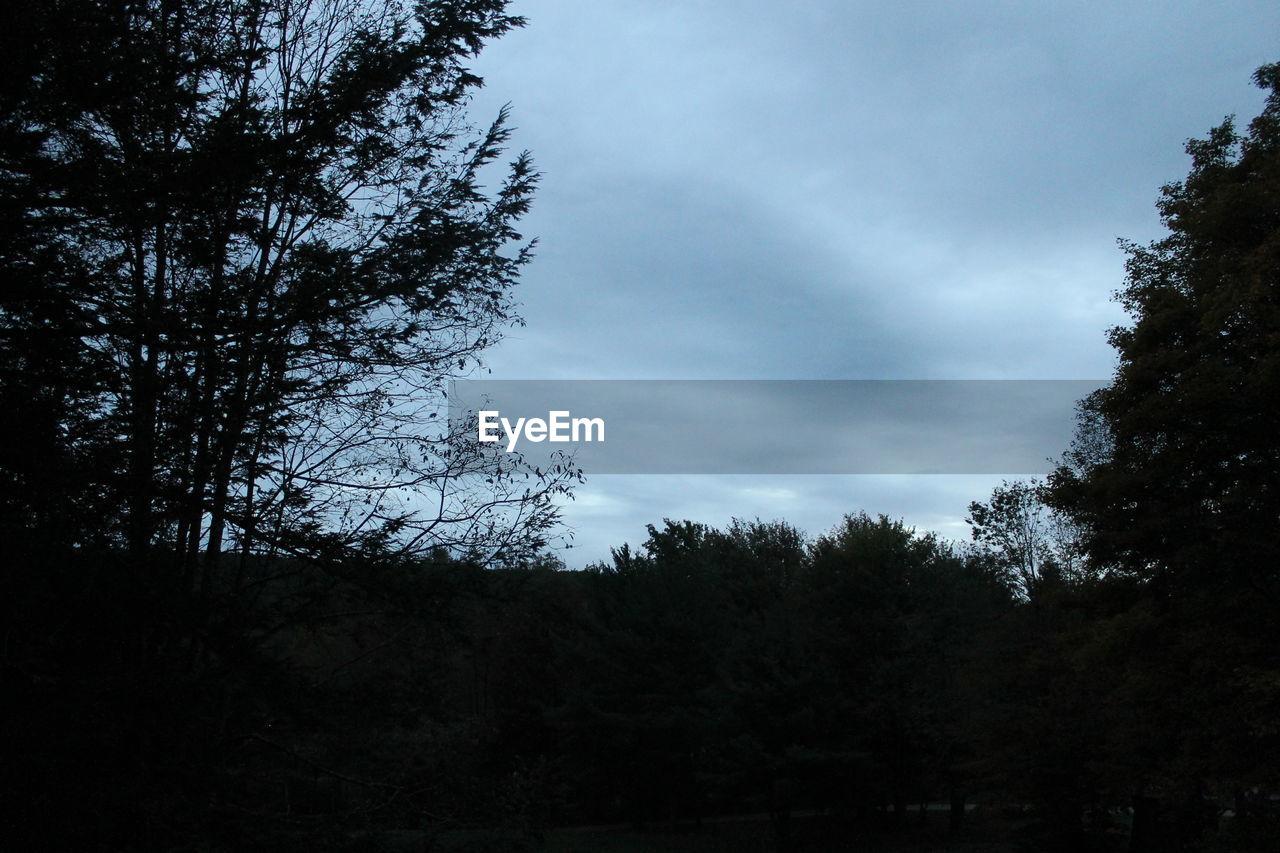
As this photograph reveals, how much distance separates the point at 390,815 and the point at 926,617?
79.0 ft

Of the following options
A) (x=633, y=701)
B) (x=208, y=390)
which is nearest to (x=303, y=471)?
(x=208, y=390)

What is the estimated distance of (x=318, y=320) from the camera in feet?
24.3

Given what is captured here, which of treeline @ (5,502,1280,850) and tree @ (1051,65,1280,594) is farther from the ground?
tree @ (1051,65,1280,594)

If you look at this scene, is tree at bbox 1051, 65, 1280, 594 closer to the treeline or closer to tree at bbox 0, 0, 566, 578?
the treeline

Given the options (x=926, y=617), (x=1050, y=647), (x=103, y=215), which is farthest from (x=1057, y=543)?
(x=103, y=215)

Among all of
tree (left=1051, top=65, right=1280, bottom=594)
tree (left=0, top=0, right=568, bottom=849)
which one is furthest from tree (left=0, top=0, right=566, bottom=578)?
tree (left=1051, top=65, right=1280, bottom=594)

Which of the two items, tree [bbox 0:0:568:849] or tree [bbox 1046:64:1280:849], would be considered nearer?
tree [bbox 0:0:568:849]

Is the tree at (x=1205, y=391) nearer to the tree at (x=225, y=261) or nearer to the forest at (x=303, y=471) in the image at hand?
the forest at (x=303, y=471)

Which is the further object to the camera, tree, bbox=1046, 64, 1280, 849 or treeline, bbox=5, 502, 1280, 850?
tree, bbox=1046, 64, 1280, 849

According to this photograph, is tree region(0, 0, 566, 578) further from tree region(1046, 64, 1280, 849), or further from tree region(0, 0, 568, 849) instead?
tree region(1046, 64, 1280, 849)

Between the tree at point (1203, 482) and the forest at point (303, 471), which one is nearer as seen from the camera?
the forest at point (303, 471)

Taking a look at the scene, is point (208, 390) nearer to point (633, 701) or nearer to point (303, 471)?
point (303, 471)

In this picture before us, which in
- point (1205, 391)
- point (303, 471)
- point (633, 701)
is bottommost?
point (633, 701)

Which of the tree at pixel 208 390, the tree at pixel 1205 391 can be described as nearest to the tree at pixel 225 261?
the tree at pixel 208 390
